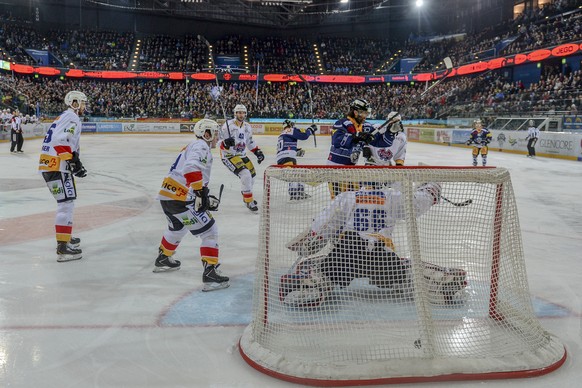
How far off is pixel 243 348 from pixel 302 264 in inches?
35.5

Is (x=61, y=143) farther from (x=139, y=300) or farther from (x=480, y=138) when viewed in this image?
(x=480, y=138)

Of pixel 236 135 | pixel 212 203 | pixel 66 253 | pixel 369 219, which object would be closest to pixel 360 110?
pixel 369 219

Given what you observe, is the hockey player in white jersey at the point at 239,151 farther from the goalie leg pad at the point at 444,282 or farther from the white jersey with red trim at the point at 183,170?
the goalie leg pad at the point at 444,282

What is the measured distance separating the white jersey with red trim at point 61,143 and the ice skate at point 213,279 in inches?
82.3

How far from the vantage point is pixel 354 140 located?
5418mm

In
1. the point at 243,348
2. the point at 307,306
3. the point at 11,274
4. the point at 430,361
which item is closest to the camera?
the point at 430,361

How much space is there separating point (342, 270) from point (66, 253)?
3361 millimetres

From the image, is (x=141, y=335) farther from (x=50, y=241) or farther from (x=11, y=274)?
(x=50, y=241)

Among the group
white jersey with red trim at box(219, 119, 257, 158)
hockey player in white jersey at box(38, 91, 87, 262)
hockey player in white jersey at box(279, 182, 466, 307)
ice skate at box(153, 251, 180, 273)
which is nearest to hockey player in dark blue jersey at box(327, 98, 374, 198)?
hockey player in white jersey at box(279, 182, 466, 307)

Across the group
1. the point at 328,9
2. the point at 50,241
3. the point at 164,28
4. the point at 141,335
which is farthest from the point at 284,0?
the point at 141,335

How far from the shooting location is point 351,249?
3760 millimetres

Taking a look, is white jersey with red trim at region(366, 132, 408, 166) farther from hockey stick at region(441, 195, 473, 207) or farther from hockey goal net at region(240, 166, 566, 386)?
hockey stick at region(441, 195, 473, 207)

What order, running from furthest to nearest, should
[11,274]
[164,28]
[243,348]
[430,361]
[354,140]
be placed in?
[164,28], [354,140], [11,274], [243,348], [430,361]

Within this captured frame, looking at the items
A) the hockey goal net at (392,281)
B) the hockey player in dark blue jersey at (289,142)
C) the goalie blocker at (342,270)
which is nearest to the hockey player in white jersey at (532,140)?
the hockey player in dark blue jersey at (289,142)
